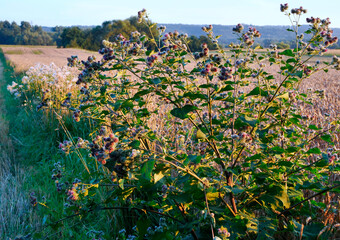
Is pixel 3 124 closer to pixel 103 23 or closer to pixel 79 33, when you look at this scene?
pixel 103 23

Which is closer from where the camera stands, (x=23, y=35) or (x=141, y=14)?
(x=141, y=14)

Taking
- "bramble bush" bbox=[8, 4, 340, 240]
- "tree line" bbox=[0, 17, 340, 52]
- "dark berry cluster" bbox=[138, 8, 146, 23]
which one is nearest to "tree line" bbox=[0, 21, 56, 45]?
"tree line" bbox=[0, 17, 340, 52]

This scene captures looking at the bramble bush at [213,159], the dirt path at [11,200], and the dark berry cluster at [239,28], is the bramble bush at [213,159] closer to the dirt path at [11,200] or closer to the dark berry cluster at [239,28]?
the dark berry cluster at [239,28]

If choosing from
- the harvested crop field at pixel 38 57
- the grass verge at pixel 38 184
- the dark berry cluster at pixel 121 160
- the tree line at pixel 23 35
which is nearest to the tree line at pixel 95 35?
the tree line at pixel 23 35

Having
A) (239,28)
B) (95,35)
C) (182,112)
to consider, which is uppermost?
(95,35)

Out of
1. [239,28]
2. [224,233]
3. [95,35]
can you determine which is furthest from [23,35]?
[224,233]

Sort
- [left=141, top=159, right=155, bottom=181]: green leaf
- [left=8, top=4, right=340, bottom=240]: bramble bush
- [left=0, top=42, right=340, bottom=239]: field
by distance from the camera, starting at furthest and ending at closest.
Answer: [left=0, top=42, right=340, bottom=239]: field → [left=8, top=4, right=340, bottom=240]: bramble bush → [left=141, top=159, right=155, bottom=181]: green leaf

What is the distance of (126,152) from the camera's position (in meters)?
1.35

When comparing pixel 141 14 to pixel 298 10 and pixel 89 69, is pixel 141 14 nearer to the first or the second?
pixel 89 69

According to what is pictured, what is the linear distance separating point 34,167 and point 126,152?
12.5 feet

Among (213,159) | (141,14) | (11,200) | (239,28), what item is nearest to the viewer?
(213,159)

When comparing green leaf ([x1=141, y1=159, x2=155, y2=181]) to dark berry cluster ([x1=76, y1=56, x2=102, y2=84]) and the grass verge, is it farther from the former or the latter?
dark berry cluster ([x1=76, y1=56, x2=102, y2=84])

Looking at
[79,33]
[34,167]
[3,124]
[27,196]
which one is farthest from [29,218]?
[79,33]

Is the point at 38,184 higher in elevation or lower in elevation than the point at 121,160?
lower
